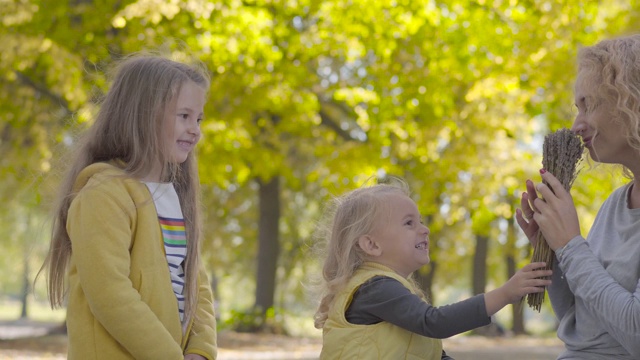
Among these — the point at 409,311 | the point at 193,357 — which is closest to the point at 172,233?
the point at 193,357

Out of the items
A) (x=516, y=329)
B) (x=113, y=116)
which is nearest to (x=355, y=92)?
(x=516, y=329)

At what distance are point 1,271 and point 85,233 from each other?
46939 millimetres

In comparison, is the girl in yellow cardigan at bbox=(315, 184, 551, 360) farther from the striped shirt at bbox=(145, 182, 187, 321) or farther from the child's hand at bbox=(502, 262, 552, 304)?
the striped shirt at bbox=(145, 182, 187, 321)

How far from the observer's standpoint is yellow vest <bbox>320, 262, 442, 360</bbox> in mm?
3076

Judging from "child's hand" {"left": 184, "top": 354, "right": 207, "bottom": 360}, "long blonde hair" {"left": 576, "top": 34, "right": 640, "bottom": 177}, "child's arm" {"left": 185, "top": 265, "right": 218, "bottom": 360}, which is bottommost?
"child's hand" {"left": 184, "top": 354, "right": 207, "bottom": 360}

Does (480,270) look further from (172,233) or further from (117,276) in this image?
(117,276)

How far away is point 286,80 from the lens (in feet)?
44.4

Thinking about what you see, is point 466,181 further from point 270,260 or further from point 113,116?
point 113,116

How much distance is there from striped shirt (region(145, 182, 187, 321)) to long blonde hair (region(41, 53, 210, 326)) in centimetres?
3

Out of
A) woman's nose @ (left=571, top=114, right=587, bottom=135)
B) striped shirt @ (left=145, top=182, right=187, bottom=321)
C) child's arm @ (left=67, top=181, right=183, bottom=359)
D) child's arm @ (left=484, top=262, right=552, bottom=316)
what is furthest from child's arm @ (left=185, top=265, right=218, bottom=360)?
woman's nose @ (left=571, top=114, right=587, bottom=135)

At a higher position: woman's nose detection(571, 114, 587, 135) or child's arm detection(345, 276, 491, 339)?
woman's nose detection(571, 114, 587, 135)

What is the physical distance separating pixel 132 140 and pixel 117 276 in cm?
59

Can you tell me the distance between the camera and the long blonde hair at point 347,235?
131 inches

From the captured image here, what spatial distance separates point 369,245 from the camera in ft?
10.9
